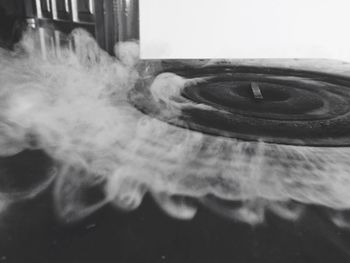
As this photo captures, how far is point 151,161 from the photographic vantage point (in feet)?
1.91

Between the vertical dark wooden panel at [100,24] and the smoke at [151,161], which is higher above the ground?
the vertical dark wooden panel at [100,24]

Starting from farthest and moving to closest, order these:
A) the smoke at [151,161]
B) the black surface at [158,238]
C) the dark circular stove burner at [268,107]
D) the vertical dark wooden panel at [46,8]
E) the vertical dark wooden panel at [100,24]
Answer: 1. the vertical dark wooden panel at [46,8]
2. the vertical dark wooden panel at [100,24]
3. the dark circular stove burner at [268,107]
4. the smoke at [151,161]
5. the black surface at [158,238]

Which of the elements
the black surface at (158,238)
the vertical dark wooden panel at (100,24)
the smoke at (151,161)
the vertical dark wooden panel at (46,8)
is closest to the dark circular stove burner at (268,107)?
the smoke at (151,161)

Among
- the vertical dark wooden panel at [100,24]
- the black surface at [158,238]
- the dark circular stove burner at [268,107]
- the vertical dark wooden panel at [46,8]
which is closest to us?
the black surface at [158,238]

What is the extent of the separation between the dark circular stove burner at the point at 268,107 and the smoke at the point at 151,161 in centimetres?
4

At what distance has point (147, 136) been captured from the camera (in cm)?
68

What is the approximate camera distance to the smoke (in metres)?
0.47

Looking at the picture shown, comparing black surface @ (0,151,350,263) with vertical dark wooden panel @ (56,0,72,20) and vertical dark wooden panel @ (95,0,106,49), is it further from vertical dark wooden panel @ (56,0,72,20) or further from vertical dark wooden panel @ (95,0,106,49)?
vertical dark wooden panel @ (56,0,72,20)

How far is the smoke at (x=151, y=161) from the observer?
475mm

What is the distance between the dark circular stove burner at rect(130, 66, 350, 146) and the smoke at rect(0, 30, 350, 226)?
0.04 m

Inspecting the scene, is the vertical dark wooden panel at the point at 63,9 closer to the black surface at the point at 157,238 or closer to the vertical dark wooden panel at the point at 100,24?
the vertical dark wooden panel at the point at 100,24

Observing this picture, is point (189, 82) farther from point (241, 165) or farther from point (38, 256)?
point (38, 256)

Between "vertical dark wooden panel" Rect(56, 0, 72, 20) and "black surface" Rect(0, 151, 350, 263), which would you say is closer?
"black surface" Rect(0, 151, 350, 263)

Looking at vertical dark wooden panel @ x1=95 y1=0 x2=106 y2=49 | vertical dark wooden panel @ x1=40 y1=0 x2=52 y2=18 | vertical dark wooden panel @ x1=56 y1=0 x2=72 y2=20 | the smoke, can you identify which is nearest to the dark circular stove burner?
the smoke
